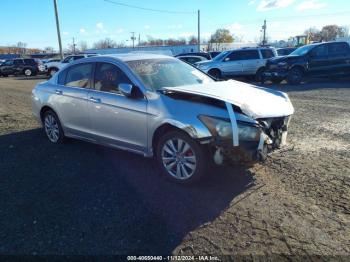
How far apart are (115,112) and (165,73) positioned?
1.00 m

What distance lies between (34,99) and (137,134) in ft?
10.5


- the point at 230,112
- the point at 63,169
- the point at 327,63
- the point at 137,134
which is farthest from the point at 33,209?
the point at 327,63

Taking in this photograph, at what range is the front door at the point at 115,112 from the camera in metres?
4.71

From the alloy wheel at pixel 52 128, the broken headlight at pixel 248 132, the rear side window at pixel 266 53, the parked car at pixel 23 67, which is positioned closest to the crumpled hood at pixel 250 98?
the broken headlight at pixel 248 132

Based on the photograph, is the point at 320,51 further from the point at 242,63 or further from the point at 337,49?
the point at 242,63

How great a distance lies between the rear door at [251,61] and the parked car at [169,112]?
41.8 ft

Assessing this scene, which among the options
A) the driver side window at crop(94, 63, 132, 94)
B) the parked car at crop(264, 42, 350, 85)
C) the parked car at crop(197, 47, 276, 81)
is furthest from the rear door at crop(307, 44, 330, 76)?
the driver side window at crop(94, 63, 132, 94)

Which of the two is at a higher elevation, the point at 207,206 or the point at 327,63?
the point at 327,63

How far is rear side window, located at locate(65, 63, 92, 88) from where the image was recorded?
221 inches

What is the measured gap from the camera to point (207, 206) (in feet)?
12.6

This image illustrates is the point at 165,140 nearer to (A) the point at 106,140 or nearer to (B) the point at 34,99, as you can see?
(A) the point at 106,140

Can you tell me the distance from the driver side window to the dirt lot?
1177mm

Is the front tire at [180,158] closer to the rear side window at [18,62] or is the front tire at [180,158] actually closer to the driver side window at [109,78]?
the driver side window at [109,78]

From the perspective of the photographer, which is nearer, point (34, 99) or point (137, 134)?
point (137, 134)
